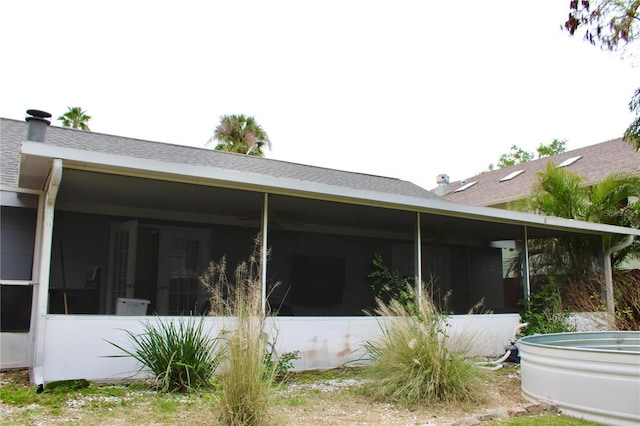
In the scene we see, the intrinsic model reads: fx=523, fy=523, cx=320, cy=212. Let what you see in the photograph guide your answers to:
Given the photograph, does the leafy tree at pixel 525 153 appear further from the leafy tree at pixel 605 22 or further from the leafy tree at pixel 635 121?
the leafy tree at pixel 605 22

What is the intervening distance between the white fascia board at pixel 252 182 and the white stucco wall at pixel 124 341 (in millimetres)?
1444

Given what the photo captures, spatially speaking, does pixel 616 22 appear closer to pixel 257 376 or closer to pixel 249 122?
pixel 257 376

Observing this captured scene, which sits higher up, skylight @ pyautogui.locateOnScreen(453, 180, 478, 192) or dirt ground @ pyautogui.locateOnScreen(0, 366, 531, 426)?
skylight @ pyautogui.locateOnScreen(453, 180, 478, 192)

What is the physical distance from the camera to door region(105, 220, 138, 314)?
25.9 ft

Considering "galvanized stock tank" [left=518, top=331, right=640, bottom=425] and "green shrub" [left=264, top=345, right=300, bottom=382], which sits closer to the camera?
"galvanized stock tank" [left=518, top=331, right=640, bottom=425]

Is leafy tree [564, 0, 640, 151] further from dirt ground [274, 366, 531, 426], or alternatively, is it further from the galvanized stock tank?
dirt ground [274, 366, 531, 426]

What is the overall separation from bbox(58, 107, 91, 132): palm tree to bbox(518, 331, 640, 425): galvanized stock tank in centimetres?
1746

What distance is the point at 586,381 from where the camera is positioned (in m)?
4.32

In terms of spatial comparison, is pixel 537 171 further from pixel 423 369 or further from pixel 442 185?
pixel 423 369

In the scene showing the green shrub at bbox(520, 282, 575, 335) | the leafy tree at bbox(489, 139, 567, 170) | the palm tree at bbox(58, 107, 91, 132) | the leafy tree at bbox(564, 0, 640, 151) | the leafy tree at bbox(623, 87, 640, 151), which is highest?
the leafy tree at bbox(489, 139, 567, 170)

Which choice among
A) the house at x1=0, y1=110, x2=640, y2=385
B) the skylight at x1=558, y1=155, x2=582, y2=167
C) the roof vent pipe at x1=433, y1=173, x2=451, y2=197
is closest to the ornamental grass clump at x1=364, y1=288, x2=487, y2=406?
the house at x1=0, y1=110, x2=640, y2=385

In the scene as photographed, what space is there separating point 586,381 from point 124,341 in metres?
4.26

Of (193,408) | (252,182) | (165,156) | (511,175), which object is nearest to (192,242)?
(165,156)

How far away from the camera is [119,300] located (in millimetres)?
7125
